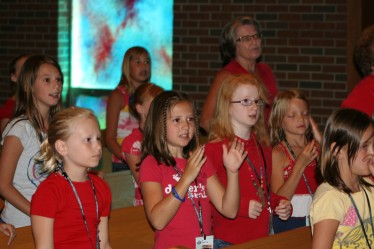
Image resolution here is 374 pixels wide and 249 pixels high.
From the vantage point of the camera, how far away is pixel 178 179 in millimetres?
4270

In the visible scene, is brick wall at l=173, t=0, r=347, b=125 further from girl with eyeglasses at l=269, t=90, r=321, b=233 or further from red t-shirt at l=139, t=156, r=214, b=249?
red t-shirt at l=139, t=156, r=214, b=249

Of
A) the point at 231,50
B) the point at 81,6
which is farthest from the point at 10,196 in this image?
the point at 81,6

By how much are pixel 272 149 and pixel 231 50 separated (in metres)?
1.25

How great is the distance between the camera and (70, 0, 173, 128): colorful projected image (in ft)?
30.0

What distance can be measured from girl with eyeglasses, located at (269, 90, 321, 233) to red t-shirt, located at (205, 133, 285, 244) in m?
0.26

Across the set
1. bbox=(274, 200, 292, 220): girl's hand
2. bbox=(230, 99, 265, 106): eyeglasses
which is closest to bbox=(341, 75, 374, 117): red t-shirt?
bbox=(230, 99, 265, 106): eyeglasses

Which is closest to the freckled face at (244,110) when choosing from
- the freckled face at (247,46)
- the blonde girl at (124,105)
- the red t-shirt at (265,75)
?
the red t-shirt at (265,75)

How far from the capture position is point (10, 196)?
4.54 m

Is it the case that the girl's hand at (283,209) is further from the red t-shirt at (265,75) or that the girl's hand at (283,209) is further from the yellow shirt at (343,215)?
the red t-shirt at (265,75)

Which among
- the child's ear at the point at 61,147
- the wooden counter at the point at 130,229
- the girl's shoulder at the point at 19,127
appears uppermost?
the girl's shoulder at the point at 19,127

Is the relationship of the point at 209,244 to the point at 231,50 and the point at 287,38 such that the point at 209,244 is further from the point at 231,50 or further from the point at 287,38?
the point at 287,38

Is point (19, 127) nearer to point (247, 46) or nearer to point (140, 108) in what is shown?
point (140, 108)

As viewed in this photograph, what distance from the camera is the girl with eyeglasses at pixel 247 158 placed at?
15.2 feet

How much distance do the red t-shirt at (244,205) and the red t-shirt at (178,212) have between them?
31cm
